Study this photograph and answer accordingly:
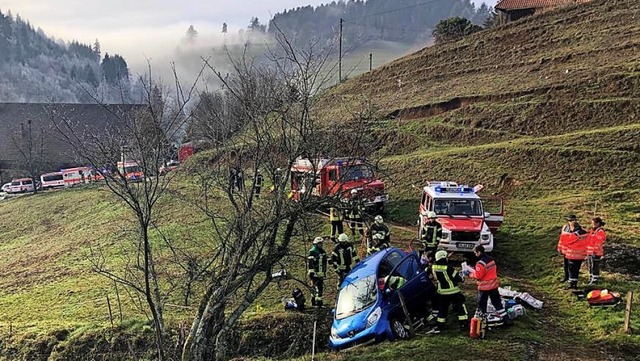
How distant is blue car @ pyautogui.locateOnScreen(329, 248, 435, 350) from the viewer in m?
10.1

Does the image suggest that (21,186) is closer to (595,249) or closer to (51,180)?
(51,180)

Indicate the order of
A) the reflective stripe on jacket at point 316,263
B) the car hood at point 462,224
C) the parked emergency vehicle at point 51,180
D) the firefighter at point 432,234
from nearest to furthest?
1. the reflective stripe on jacket at point 316,263
2. the firefighter at point 432,234
3. the car hood at point 462,224
4. the parked emergency vehicle at point 51,180

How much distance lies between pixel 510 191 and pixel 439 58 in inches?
979

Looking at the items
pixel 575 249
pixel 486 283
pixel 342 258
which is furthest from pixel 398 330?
pixel 575 249

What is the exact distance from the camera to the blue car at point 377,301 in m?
10.1

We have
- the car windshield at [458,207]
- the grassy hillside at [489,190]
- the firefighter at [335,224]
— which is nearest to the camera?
the grassy hillside at [489,190]

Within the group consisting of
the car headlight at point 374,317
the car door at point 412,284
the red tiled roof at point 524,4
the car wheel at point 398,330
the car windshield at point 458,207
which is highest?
the red tiled roof at point 524,4

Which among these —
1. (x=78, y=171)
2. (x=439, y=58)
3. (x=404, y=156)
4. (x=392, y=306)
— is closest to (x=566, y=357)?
(x=392, y=306)

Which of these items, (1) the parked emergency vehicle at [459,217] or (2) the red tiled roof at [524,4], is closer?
(1) the parked emergency vehicle at [459,217]

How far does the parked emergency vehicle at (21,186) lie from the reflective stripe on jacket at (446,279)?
51362 millimetres

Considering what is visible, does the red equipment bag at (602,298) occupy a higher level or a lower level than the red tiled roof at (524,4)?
lower

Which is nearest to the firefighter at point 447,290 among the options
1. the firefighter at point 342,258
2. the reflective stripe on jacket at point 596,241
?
the firefighter at point 342,258

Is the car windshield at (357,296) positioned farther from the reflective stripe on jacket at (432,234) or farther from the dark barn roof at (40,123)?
the dark barn roof at (40,123)

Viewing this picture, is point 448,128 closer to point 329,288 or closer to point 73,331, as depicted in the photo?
point 329,288
